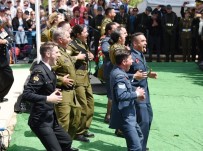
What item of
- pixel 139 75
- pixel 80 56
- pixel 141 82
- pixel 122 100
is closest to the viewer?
pixel 122 100

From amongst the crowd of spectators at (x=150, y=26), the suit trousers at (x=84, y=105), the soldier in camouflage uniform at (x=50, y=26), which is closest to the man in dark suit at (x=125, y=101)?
the suit trousers at (x=84, y=105)

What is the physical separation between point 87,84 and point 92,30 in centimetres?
914

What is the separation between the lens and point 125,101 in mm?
6523

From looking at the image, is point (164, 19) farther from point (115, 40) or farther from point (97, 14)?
point (115, 40)

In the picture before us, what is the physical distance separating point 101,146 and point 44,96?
2.21 meters

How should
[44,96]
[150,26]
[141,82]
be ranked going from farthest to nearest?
[150,26], [141,82], [44,96]

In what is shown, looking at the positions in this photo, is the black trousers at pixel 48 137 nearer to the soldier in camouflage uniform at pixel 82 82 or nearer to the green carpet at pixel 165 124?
the green carpet at pixel 165 124

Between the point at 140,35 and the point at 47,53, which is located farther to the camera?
the point at 140,35

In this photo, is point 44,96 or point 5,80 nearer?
point 44,96

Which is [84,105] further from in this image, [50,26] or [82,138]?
[50,26]

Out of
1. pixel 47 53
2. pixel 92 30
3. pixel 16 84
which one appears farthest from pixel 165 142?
pixel 92 30

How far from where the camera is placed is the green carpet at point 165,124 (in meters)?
8.01

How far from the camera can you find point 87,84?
326 inches

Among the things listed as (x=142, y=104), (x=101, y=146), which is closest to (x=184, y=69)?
(x=101, y=146)
